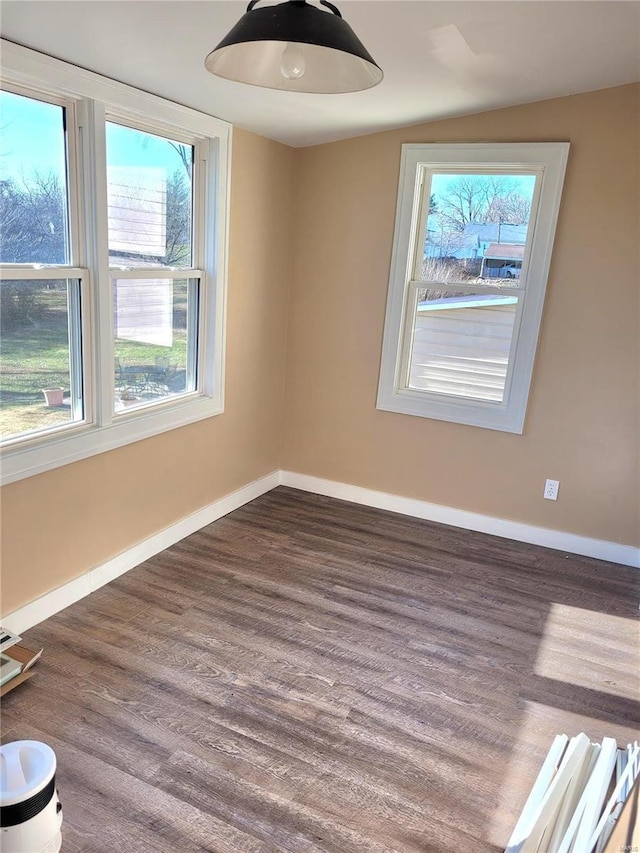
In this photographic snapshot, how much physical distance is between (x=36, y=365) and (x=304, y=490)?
2187 millimetres

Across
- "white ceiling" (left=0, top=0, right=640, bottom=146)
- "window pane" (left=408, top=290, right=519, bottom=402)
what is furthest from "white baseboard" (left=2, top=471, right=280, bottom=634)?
"white ceiling" (left=0, top=0, right=640, bottom=146)

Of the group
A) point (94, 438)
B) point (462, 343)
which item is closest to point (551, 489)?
point (462, 343)

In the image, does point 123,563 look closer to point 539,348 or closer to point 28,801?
point 28,801

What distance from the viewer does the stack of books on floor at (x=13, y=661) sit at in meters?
2.18

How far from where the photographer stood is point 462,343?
370cm

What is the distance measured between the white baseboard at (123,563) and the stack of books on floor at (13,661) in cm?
14

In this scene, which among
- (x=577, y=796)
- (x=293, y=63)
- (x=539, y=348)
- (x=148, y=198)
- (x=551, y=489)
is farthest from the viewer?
(x=551, y=489)

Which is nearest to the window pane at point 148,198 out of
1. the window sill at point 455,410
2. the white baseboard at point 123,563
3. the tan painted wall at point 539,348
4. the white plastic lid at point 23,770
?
the tan painted wall at point 539,348

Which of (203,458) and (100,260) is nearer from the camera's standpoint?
(100,260)

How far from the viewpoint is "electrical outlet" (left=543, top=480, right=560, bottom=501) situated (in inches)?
141

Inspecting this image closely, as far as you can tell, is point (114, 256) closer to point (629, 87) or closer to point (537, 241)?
point (537, 241)

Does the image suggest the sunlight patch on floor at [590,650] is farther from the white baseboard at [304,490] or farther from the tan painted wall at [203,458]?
the tan painted wall at [203,458]

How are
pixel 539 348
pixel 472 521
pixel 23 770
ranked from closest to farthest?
pixel 23 770
pixel 539 348
pixel 472 521

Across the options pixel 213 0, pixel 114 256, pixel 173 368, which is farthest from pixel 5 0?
pixel 173 368
